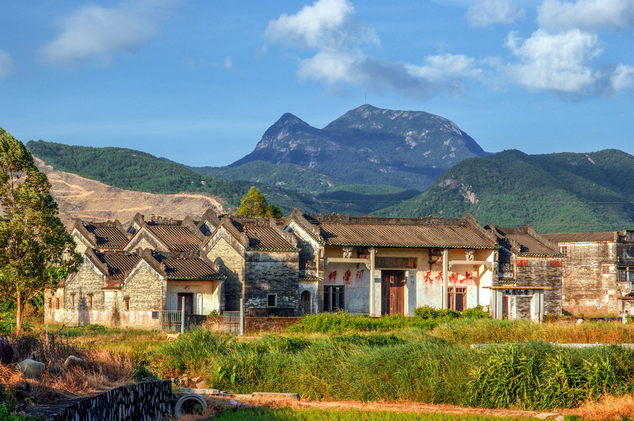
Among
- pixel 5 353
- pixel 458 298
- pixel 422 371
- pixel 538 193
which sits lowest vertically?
pixel 422 371

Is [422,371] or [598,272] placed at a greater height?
[598,272]

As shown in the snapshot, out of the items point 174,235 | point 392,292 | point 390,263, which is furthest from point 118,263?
point 392,292

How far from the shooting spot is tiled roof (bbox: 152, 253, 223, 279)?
34656mm

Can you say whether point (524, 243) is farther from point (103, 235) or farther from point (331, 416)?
point (331, 416)

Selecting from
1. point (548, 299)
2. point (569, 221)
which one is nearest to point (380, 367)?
point (548, 299)

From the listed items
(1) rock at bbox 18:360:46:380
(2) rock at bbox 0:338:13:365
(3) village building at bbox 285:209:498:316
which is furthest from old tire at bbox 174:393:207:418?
(3) village building at bbox 285:209:498:316

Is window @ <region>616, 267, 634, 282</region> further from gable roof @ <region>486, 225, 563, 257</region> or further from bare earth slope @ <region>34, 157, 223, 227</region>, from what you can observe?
bare earth slope @ <region>34, 157, 223, 227</region>

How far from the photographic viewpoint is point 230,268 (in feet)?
123

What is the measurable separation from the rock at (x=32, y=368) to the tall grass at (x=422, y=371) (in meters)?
6.74

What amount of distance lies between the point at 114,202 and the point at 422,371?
109 metres

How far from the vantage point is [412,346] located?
62.5ft

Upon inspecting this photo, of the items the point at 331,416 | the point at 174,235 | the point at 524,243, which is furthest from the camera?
the point at 524,243

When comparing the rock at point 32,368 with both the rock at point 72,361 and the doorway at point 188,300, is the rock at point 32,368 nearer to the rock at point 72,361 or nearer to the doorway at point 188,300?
the rock at point 72,361

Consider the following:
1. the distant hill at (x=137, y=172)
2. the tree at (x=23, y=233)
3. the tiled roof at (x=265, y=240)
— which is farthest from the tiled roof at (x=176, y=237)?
the distant hill at (x=137, y=172)
